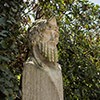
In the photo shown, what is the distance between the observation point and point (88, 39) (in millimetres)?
3459

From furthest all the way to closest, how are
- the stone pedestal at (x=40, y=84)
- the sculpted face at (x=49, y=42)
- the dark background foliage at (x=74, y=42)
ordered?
the dark background foliage at (x=74, y=42) → the sculpted face at (x=49, y=42) → the stone pedestal at (x=40, y=84)

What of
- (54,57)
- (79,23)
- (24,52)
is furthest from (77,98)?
(54,57)

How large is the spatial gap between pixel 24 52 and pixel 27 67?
3.73 ft

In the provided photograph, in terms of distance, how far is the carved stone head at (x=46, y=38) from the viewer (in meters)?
1.55

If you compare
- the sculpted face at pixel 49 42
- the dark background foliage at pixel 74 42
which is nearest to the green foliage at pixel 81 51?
the dark background foliage at pixel 74 42

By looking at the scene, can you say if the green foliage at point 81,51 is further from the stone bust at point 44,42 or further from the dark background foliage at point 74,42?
the stone bust at point 44,42

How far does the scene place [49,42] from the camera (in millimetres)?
1577

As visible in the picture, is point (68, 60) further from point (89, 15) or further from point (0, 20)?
point (0, 20)

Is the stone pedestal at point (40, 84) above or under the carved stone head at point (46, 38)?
under

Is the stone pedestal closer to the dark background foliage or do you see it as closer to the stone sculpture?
the stone sculpture

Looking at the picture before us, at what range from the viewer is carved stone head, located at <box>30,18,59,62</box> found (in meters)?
1.55

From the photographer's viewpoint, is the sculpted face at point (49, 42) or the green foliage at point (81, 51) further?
the green foliage at point (81, 51)

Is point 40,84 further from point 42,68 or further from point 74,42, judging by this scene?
point 74,42

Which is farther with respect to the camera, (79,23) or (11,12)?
(79,23)
